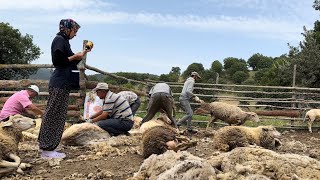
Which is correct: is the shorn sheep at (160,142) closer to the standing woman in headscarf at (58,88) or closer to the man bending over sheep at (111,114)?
the standing woman in headscarf at (58,88)

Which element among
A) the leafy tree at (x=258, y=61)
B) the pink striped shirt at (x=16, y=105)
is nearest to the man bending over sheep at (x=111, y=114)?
the pink striped shirt at (x=16, y=105)

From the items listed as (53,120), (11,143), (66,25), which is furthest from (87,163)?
(66,25)

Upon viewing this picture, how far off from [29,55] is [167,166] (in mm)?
22789

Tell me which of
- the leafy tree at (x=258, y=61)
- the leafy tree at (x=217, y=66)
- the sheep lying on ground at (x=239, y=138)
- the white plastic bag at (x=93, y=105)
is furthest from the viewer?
the leafy tree at (x=258, y=61)

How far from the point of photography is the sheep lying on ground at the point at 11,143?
4969 mm

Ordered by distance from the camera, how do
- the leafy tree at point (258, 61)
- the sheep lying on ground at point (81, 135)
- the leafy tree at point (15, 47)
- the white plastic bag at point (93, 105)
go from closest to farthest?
the sheep lying on ground at point (81, 135) < the white plastic bag at point (93, 105) < the leafy tree at point (15, 47) < the leafy tree at point (258, 61)

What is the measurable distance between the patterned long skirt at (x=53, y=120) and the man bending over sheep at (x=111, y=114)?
146 centimetres

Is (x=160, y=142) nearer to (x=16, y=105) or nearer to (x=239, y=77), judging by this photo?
(x=16, y=105)

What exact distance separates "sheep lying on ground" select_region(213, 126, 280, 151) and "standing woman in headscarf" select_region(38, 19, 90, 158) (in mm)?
2461

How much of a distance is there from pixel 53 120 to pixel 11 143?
2.25 feet

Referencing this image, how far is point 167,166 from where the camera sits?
4191mm

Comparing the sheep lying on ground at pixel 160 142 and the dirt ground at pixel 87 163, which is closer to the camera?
the dirt ground at pixel 87 163

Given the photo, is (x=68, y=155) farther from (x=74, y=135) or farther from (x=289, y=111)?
(x=289, y=111)

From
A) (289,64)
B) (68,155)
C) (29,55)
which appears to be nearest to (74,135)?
(68,155)
